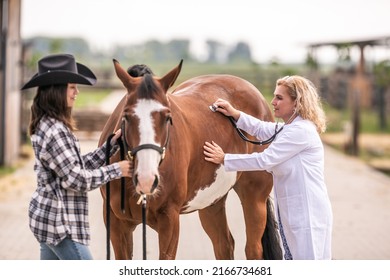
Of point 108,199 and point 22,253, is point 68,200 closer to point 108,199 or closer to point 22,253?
point 108,199

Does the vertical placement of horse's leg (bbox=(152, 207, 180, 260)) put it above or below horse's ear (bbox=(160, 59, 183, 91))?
below

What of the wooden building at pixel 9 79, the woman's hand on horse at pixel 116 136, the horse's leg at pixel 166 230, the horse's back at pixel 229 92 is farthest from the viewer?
the wooden building at pixel 9 79

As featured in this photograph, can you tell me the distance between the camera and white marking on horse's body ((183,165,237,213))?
458 cm

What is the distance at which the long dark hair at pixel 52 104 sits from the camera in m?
3.54

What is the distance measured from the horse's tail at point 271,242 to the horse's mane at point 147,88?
1.95 meters

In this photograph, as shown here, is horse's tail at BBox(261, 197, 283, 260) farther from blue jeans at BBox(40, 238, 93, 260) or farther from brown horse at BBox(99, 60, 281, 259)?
blue jeans at BBox(40, 238, 93, 260)

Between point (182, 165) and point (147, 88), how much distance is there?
66 centimetres

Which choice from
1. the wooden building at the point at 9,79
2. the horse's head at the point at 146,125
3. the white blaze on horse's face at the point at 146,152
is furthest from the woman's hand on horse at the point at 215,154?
the wooden building at the point at 9,79

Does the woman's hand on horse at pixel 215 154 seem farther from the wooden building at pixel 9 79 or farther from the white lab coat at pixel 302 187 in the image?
the wooden building at pixel 9 79

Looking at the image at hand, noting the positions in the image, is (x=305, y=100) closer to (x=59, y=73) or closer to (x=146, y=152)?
(x=146, y=152)

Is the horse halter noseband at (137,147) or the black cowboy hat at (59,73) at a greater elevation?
the black cowboy hat at (59,73)

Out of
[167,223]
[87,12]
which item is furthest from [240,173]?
[87,12]

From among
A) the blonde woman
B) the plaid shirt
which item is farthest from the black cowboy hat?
the blonde woman
